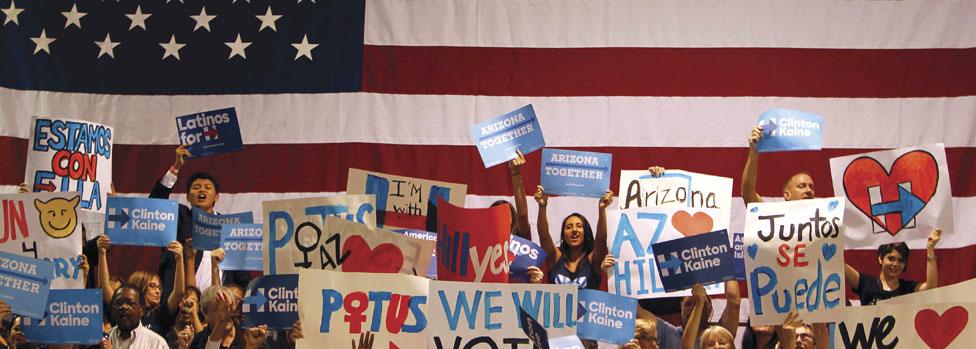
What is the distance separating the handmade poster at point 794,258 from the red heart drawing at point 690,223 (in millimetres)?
524

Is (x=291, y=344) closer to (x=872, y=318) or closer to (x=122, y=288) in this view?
(x=122, y=288)

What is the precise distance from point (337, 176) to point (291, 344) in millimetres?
2600

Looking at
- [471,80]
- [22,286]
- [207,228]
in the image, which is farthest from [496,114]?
[22,286]

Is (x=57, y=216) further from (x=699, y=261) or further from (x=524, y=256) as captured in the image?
(x=699, y=261)

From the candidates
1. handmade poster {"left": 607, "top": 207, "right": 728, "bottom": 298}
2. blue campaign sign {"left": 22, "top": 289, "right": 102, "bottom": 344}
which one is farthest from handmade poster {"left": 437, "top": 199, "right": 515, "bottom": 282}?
blue campaign sign {"left": 22, "top": 289, "right": 102, "bottom": 344}

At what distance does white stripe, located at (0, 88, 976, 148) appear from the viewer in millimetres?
8805

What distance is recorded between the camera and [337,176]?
8.95 m

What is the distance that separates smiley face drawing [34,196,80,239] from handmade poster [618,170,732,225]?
2860 millimetres

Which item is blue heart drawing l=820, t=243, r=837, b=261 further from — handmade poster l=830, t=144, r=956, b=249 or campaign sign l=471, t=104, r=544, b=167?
campaign sign l=471, t=104, r=544, b=167

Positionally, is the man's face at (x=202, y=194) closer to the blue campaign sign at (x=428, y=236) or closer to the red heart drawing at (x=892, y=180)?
the blue campaign sign at (x=428, y=236)

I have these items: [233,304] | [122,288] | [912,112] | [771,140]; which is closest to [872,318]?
[771,140]

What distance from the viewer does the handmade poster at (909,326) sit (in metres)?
4.88

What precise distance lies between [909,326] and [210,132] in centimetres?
443

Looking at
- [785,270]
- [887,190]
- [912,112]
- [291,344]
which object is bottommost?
[291,344]
